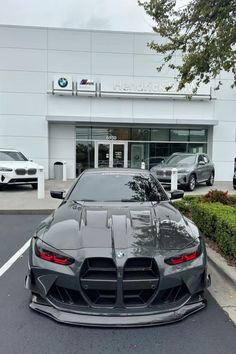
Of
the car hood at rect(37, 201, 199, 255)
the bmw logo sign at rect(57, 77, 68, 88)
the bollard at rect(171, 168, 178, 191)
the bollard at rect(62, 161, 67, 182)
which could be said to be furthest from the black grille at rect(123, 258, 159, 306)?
the bmw logo sign at rect(57, 77, 68, 88)

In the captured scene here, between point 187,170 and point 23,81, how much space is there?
33.7 feet

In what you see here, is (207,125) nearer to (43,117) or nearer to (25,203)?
(43,117)

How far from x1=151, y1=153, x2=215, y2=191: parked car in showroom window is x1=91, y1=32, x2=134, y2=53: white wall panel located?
721 centimetres

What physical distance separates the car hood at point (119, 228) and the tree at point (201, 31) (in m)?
4.13

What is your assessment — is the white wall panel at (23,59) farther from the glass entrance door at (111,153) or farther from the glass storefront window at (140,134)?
the glass storefront window at (140,134)

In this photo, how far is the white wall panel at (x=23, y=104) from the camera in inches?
714

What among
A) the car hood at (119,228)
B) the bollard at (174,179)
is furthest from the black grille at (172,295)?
the bollard at (174,179)

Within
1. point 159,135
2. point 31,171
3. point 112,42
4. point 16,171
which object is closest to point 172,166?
point 159,135

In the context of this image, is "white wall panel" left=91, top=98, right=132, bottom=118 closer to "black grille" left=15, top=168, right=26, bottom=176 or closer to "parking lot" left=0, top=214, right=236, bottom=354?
"black grille" left=15, top=168, right=26, bottom=176

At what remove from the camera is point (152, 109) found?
62.3 ft

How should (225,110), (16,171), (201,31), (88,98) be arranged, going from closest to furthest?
(201,31) < (16,171) < (88,98) < (225,110)

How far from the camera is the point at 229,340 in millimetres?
3023

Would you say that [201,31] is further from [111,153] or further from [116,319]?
[111,153]

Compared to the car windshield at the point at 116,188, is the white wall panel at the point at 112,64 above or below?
above
